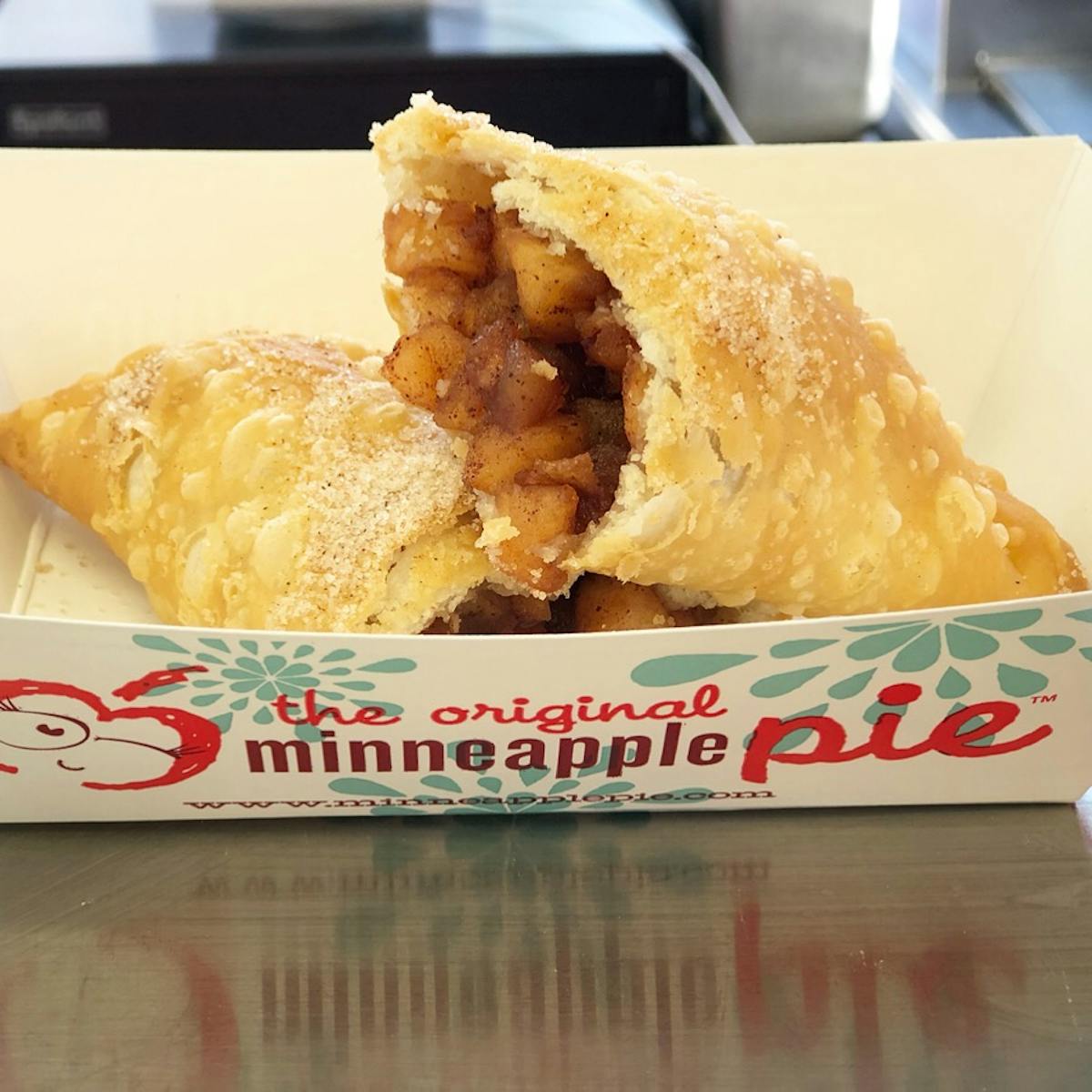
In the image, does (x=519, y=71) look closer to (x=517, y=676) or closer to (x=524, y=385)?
(x=524, y=385)

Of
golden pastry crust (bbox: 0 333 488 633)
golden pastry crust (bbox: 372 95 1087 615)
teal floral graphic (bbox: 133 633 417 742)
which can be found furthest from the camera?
golden pastry crust (bbox: 0 333 488 633)

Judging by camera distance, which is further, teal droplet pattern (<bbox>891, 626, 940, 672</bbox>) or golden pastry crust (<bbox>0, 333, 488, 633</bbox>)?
golden pastry crust (<bbox>0, 333, 488, 633</bbox>)

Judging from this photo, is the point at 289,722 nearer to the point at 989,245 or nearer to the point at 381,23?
the point at 989,245

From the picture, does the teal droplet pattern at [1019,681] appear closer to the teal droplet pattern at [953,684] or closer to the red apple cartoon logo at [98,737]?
the teal droplet pattern at [953,684]

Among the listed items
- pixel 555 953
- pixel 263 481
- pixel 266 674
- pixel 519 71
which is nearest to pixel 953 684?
pixel 555 953

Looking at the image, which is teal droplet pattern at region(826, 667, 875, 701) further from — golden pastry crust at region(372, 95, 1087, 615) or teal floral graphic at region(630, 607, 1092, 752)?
golden pastry crust at region(372, 95, 1087, 615)

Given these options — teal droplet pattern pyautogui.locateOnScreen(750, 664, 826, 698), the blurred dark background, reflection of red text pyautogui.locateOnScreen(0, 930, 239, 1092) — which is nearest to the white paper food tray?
teal droplet pattern pyautogui.locateOnScreen(750, 664, 826, 698)
